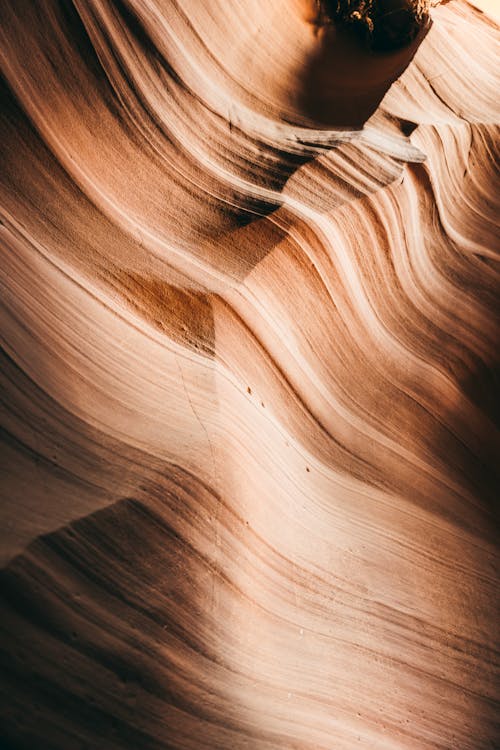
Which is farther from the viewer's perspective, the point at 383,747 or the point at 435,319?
the point at 435,319

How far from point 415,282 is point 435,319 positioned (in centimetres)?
11

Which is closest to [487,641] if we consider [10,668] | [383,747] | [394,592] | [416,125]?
[394,592]

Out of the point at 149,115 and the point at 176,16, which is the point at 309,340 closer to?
the point at 149,115

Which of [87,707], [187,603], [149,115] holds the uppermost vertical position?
[149,115]

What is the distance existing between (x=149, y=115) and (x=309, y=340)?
573mm

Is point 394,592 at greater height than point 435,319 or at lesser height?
lesser

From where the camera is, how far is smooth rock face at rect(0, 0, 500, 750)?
0.83m

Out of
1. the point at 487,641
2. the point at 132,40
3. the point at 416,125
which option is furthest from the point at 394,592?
the point at 132,40

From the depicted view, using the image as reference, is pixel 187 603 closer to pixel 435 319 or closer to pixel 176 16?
Result: pixel 435 319

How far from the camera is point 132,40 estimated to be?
3.71 feet

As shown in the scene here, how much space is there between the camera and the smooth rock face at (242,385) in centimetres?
83

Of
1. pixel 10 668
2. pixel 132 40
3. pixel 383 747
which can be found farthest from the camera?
pixel 132 40

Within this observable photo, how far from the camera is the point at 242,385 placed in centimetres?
112

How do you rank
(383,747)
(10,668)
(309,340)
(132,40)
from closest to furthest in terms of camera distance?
(10,668), (383,747), (132,40), (309,340)
